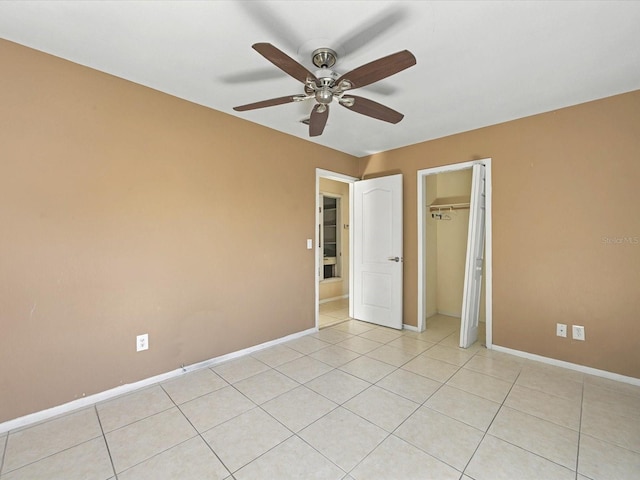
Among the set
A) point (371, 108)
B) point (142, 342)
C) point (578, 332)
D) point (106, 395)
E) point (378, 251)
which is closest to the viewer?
point (371, 108)

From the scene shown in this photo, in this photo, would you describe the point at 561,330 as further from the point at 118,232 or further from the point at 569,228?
the point at 118,232

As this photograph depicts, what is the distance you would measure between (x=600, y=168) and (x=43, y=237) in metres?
4.51

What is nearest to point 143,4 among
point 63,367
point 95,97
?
point 95,97

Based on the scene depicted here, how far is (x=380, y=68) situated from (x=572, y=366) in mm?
3164

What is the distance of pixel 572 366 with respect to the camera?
2680mm

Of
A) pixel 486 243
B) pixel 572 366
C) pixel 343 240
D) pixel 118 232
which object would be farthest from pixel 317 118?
pixel 343 240

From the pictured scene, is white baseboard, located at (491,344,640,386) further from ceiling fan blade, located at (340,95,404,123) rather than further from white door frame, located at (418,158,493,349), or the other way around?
ceiling fan blade, located at (340,95,404,123)

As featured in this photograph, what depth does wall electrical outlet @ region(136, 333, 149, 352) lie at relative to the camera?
2.34 m

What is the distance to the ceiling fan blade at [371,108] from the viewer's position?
1.91 m

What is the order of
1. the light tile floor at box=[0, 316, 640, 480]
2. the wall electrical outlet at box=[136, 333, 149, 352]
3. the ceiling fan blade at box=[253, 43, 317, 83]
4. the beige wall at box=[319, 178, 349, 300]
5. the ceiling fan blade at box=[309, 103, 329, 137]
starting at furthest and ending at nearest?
the beige wall at box=[319, 178, 349, 300] < the wall electrical outlet at box=[136, 333, 149, 352] < the ceiling fan blade at box=[309, 103, 329, 137] < the light tile floor at box=[0, 316, 640, 480] < the ceiling fan blade at box=[253, 43, 317, 83]

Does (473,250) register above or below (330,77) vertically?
below

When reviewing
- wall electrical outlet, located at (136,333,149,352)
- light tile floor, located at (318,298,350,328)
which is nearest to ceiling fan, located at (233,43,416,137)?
wall electrical outlet, located at (136,333,149,352)

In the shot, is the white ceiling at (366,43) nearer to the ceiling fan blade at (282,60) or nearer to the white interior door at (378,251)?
the ceiling fan blade at (282,60)

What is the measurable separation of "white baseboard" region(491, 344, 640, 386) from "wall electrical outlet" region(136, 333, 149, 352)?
3462 mm
